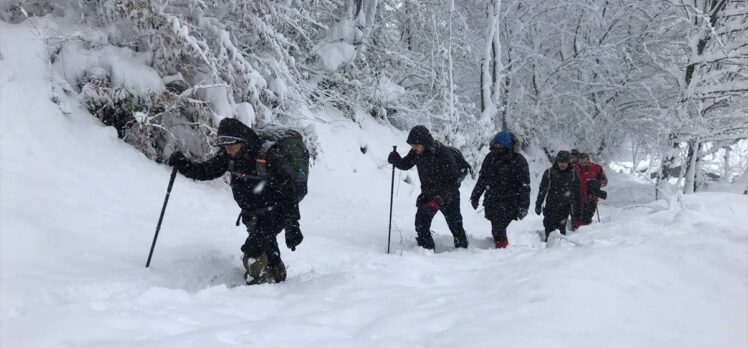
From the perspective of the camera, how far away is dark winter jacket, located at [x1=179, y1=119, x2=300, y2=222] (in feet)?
16.1

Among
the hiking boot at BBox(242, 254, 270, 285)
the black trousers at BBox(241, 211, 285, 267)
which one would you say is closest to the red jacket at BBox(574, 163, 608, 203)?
the black trousers at BBox(241, 211, 285, 267)

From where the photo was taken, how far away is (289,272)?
235 inches

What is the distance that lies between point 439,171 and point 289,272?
2.24m

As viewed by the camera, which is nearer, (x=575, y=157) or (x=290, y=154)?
(x=290, y=154)

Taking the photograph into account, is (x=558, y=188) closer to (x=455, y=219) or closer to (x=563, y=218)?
(x=563, y=218)

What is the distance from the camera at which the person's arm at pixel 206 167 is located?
5242mm

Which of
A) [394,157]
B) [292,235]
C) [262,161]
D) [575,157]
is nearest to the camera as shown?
[262,161]

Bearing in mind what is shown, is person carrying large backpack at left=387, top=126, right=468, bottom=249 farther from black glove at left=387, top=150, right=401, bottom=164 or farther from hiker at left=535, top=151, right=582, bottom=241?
hiker at left=535, top=151, right=582, bottom=241

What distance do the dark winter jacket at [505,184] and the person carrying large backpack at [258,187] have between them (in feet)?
10.2

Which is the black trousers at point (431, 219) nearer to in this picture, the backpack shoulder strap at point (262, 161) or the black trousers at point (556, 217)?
the black trousers at point (556, 217)

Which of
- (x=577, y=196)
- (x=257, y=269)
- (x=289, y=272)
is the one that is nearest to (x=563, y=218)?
(x=577, y=196)

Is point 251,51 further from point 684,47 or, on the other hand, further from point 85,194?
point 684,47

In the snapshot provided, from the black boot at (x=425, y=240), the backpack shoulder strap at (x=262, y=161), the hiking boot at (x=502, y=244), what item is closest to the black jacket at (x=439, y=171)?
the black boot at (x=425, y=240)

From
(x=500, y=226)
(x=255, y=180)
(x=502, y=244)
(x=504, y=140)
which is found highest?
(x=504, y=140)
